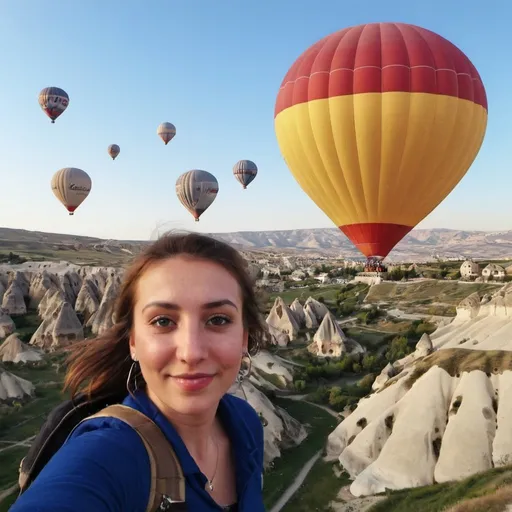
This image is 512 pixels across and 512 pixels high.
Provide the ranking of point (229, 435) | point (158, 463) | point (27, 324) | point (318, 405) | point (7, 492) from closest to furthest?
point (158, 463) < point (229, 435) < point (7, 492) < point (318, 405) < point (27, 324)

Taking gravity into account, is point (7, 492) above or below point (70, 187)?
below

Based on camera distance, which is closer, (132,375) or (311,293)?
(132,375)

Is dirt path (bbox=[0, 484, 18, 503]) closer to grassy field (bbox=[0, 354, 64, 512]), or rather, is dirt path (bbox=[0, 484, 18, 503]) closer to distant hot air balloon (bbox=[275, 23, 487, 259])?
grassy field (bbox=[0, 354, 64, 512])

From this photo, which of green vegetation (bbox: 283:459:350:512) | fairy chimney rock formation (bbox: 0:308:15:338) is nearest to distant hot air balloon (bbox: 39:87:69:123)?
fairy chimney rock formation (bbox: 0:308:15:338)

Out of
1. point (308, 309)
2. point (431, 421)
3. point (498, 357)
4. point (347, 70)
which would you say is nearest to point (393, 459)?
point (431, 421)

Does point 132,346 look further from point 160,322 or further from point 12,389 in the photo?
point 12,389

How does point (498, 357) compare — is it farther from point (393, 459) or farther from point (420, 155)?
point (420, 155)

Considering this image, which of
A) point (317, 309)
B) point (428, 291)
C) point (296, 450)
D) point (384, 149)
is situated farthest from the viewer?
point (428, 291)

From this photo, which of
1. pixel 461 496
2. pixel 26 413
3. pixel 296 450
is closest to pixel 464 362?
pixel 461 496
